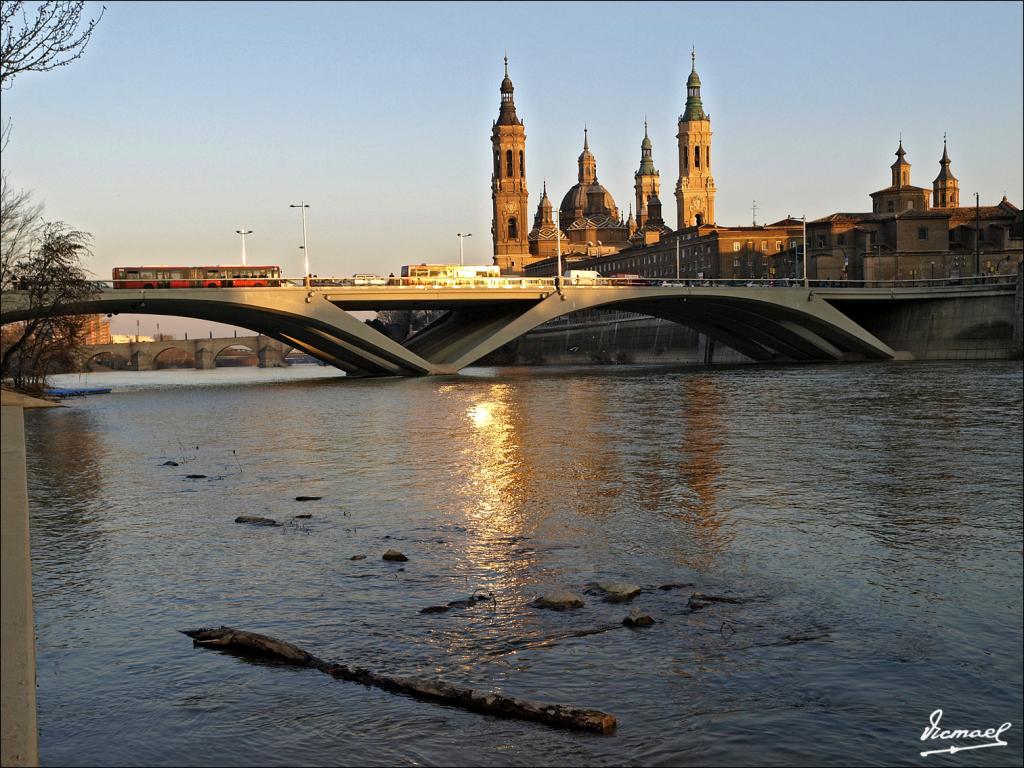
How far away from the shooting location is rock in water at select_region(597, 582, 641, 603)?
30.8 feet

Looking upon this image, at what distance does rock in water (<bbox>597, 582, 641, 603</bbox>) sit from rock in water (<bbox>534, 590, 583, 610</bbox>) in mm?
275

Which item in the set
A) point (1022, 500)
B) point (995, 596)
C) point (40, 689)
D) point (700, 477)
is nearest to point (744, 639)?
point (995, 596)

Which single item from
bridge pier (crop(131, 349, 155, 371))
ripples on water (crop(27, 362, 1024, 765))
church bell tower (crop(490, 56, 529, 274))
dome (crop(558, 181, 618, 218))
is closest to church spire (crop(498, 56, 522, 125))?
church bell tower (crop(490, 56, 529, 274))

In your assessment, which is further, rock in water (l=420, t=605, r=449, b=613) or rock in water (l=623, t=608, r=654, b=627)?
rock in water (l=420, t=605, r=449, b=613)

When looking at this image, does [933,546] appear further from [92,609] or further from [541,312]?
[541,312]

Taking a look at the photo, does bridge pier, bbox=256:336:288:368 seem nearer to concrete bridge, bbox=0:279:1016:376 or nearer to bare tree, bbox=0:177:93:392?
concrete bridge, bbox=0:279:1016:376

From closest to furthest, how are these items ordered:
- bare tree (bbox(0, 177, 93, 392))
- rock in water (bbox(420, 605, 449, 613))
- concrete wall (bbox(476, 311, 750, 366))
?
1. rock in water (bbox(420, 605, 449, 613))
2. bare tree (bbox(0, 177, 93, 392))
3. concrete wall (bbox(476, 311, 750, 366))

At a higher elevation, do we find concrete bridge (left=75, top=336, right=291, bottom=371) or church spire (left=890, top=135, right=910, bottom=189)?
church spire (left=890, top=135, right=910, bottom=189)

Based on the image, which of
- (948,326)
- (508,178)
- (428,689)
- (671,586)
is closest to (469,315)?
(948,326)

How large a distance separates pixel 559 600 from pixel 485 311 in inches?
2529

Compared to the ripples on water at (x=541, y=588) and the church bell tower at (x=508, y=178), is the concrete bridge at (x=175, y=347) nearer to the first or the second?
the church bell tower at (x=508, y=178)

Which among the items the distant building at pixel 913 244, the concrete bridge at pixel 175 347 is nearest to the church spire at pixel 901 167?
the distant building at pixel 913 244

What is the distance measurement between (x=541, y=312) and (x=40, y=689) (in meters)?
59.1

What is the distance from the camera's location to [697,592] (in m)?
9.46
